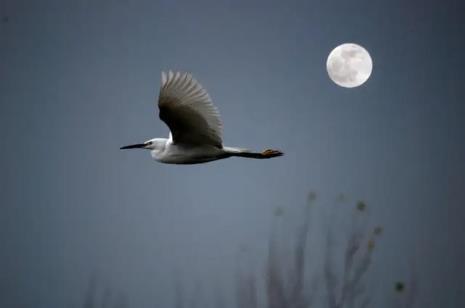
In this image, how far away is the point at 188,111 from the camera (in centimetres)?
752

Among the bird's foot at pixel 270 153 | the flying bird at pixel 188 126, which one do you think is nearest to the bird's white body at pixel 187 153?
the flying bird at pixel 188 126

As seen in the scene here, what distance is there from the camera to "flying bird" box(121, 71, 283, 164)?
7172mm

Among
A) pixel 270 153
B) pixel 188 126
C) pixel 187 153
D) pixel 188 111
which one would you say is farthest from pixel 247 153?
pixel 188 111

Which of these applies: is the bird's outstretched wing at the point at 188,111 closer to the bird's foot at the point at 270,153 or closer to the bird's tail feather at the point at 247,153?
the bird's tail feather at the point at 247,153

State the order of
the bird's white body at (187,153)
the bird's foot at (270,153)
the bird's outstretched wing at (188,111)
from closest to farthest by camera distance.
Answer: the bird's outstretched wing at (188,111) → the bird's white body at (187,153) → the bird's foot at (270,153)

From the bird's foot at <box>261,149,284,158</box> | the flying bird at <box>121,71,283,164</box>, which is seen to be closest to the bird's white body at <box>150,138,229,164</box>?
the flying bird at <box>121,71,283,164</box>

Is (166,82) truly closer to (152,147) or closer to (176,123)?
(176,123)

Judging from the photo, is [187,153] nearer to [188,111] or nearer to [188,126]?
[188,126]

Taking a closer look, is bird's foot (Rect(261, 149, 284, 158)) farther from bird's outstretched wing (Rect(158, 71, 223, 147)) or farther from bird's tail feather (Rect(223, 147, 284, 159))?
bird's outstretched wing (Rect(158, 71, 223, 147))

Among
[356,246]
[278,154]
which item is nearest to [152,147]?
[278,154]

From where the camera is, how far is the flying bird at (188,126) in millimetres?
7172

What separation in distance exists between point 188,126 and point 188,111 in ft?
1.20

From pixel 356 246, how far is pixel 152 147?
29.8 meters

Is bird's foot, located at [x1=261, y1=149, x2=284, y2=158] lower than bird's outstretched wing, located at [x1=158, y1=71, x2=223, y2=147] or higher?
lower
